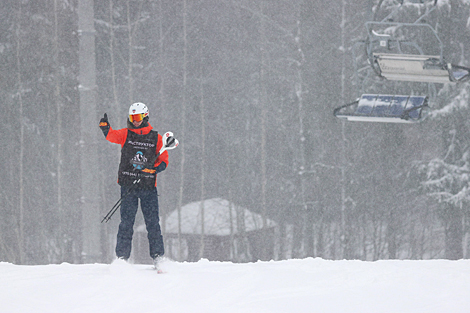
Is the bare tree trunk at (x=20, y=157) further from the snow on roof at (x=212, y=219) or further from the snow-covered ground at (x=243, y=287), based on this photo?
the snow-covered ground at (x=243, y=287)

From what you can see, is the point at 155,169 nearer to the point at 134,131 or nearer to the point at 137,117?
the point at 134,131

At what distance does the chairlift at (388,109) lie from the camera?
26.6 ft

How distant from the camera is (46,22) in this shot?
22.4 m

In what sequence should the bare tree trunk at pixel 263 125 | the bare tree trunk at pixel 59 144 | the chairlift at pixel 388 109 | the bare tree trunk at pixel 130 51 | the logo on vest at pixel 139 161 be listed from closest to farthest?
1. the logo on vest at pixel 139 161
2. the chairlift at pixel 388 109
3. the bare tree trunk at pixel 130 51
4. the bare tree trunk at pixel 59 144
5. the bare tree trunk at pixel 263 125

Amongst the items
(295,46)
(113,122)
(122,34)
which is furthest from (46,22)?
(295,46)

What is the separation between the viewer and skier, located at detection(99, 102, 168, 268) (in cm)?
599

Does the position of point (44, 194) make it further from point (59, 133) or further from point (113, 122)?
point (113, 122)

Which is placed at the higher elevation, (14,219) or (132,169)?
(132,169)

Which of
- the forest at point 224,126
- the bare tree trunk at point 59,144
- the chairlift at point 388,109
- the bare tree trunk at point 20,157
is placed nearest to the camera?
the chairlift at point 388,109

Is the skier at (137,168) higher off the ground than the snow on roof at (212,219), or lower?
higher

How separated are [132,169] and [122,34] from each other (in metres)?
18.2

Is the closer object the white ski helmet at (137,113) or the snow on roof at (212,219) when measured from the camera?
the white ski helmet at (137,113)

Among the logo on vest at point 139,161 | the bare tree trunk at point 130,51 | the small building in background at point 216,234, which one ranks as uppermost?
the bare tree trunk at point 130,51

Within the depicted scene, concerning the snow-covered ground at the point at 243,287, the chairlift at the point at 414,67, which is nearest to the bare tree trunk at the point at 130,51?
the chairlift at the point at 414,67
